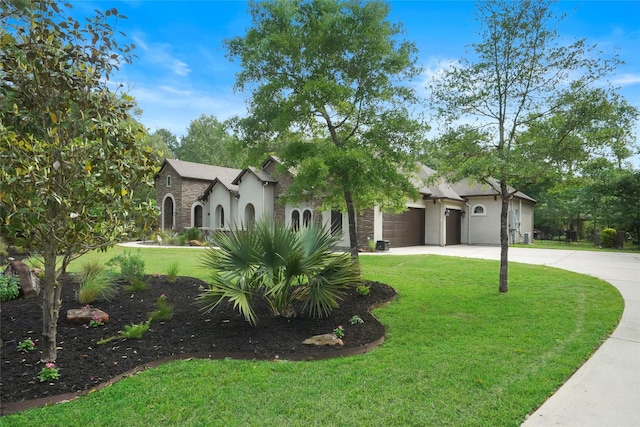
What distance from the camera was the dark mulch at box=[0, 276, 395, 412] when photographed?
11.8ft

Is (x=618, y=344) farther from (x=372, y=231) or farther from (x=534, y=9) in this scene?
(x=372, y=231)

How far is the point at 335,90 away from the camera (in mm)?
7656

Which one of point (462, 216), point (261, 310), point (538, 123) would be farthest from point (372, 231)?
point (261, 310)

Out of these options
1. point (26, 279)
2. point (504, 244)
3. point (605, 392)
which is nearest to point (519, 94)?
point (504, 244)

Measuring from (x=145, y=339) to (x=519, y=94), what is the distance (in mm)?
7854

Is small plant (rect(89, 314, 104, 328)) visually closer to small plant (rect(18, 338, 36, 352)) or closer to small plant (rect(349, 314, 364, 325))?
small plant (rect(18, 338, 36, 352))

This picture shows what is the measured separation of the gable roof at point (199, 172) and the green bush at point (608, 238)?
23490mm

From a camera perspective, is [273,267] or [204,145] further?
[204,145]

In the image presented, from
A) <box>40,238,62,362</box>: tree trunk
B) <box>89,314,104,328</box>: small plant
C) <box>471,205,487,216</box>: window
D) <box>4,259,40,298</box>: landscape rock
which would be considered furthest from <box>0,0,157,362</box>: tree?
<box>471,205,487,216</box>: window

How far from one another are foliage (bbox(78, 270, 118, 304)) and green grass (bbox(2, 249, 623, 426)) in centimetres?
290

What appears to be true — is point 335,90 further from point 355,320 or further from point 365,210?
point 365,210

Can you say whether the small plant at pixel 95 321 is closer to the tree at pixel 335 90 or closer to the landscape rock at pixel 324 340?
the landscape rock at pixel 324 340

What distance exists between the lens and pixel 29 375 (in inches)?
140

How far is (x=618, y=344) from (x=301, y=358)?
4.05 m
